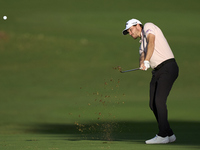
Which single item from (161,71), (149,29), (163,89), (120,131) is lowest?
(120,131)

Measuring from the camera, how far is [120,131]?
8852 mm

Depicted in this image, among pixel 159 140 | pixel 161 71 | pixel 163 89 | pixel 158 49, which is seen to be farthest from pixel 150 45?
pixel 159 140

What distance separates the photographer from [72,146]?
22.1 ft

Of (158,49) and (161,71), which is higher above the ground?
(158,49)

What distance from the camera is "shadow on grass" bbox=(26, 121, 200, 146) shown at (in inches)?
308

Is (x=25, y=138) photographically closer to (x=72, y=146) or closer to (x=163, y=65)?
(x=72, y=146)

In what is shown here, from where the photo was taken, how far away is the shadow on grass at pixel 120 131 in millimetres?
7812

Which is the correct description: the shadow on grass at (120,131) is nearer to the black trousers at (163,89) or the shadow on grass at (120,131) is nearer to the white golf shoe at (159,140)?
the white golf shoe at (159,140)

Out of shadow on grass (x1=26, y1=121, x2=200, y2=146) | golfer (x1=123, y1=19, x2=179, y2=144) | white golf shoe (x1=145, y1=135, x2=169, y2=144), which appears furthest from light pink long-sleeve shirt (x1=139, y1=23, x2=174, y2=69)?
shadow on grass (x1=26, y1=121, x2=200, y2=146)

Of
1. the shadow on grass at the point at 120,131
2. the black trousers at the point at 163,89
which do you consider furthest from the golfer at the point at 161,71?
the shadow on grass at the point at 120,131

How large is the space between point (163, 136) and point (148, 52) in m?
1.10

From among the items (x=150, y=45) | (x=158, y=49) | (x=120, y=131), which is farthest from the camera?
(x=120, y=131)

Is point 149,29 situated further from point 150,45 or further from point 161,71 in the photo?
point 161,71

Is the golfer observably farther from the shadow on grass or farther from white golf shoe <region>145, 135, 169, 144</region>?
the shadow on grass
